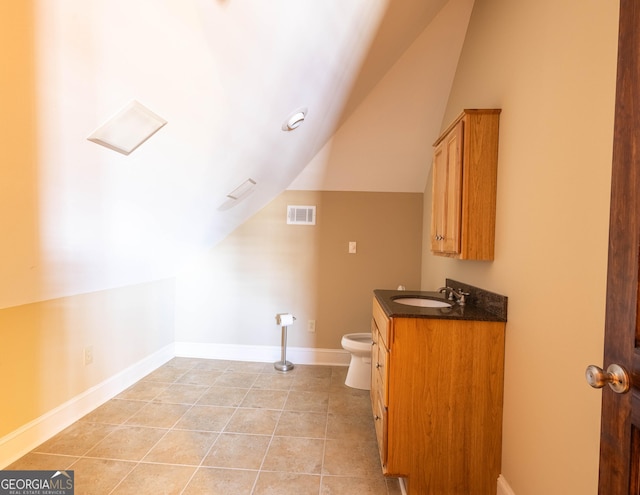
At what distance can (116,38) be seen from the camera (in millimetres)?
922

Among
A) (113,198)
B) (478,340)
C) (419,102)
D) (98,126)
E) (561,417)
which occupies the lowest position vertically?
(561,417)

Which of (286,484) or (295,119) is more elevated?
(295,119)

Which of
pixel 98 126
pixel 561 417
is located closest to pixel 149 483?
pixel 98 126

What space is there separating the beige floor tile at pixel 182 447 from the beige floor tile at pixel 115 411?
0.43 meters

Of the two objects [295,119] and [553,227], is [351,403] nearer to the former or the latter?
[553,227]

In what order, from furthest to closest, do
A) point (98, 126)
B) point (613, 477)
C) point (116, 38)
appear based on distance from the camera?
point (98, 126)
point (116, 38)
point (613, 477)

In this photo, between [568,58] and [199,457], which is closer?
[568,58]

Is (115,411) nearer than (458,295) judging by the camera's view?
No

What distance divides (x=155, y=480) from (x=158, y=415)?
2.21 ft

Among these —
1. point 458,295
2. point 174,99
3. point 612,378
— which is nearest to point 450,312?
point 458,295

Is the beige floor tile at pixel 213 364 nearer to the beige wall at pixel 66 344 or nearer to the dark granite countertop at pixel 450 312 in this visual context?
the beige wall at pixel 66 344

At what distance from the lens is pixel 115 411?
228 centimetres

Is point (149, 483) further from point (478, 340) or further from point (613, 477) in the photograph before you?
point (613, 477)

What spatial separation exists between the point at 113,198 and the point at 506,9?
216cm
